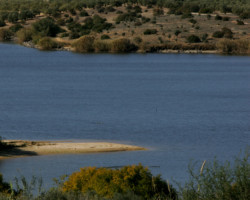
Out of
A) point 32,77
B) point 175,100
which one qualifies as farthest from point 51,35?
point 175,100

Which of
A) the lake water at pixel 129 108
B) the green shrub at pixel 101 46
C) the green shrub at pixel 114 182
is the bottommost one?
the lake water at pixel 129 108

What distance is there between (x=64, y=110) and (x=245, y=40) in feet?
160

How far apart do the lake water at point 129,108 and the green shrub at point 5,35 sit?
28.7 meters

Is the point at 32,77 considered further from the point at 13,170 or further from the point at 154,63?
the point at 13,170

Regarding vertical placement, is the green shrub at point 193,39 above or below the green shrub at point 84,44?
above

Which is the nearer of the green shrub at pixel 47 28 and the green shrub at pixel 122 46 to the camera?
the green shrub at pixel 122 46

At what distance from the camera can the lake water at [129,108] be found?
33.2 metres

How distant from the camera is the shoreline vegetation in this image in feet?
299

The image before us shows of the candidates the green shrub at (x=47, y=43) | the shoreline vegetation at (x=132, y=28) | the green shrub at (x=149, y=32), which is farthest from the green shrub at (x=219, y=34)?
the green shrub at (x=47, y=43)

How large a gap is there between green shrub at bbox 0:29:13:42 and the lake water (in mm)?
28692

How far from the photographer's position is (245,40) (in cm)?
8975

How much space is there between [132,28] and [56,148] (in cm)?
6764

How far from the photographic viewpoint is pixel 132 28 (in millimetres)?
100812

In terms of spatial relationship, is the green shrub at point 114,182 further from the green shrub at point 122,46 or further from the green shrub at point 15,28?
the green shrub at point 15,28
